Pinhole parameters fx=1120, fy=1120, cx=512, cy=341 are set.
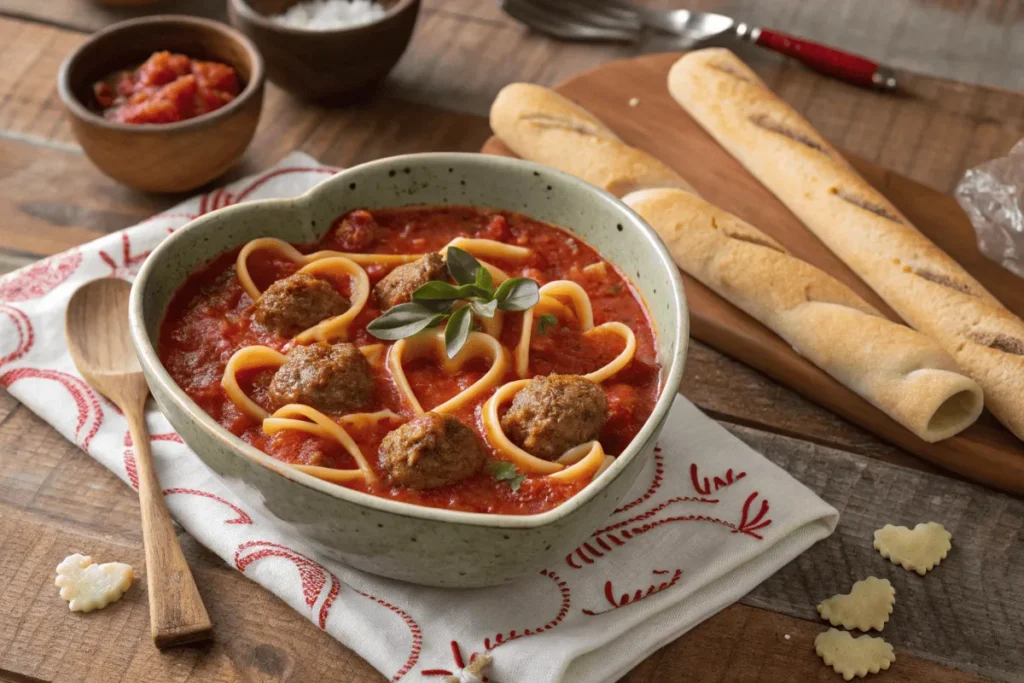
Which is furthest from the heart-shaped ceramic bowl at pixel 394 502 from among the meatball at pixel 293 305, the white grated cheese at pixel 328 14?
the white grated cheese at pixel 328 14

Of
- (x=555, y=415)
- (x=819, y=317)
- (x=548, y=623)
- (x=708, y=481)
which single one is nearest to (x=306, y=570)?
(x=548, y=623)

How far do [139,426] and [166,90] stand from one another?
189 cm

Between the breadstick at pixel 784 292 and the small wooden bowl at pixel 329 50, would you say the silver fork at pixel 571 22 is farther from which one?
the breadstick at pixel 784 292

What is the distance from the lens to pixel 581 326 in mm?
4113

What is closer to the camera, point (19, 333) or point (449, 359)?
point (449, 359)

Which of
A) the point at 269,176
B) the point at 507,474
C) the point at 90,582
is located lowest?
the point at 90,582

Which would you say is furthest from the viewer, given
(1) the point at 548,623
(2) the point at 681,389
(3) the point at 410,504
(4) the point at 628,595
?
(2) the point at 681,389

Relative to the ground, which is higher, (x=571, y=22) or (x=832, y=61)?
(x=832, y=61)

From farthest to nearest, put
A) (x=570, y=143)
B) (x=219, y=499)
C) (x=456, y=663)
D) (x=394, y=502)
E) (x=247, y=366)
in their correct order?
(x=570, y=143) → (x=219, y=499) → (x=247, y=366) → (x=456, y=663) → (x=394, y=502)

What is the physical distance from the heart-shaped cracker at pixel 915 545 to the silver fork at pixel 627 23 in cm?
325

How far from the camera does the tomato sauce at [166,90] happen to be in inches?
206

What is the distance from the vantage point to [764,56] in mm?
6535

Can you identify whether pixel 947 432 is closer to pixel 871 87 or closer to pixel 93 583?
pixel 871 87

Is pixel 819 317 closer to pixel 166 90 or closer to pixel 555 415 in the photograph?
pixel 555 415
